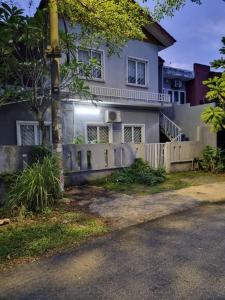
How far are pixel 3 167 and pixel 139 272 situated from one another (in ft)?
16.3

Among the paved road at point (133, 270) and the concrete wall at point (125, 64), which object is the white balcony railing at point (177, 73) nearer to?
the concrete wall at point (125, 64)

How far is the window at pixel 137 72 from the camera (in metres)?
14.5

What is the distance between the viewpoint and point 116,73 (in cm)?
1381

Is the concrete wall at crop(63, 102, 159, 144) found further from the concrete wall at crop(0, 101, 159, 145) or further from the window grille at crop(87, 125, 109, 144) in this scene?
the window grille at crop(87, 125, 109, 144)

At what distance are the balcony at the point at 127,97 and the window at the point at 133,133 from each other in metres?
1.19

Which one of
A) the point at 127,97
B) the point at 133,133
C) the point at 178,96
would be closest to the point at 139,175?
the point at 133,133

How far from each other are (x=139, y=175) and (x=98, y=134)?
3757 mm

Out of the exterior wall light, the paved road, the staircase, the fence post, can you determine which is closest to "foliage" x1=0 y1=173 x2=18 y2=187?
the paved road

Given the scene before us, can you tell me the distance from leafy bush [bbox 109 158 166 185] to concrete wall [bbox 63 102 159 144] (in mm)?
2942

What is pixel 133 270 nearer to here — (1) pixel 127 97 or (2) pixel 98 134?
(2) pixel 98 134

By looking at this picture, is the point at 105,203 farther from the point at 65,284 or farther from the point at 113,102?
the point at 113,102

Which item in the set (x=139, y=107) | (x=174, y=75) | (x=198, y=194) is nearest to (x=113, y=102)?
(x=139, y=107)

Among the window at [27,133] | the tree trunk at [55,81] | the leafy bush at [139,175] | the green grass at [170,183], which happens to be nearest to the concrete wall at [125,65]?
the window at [27,133]

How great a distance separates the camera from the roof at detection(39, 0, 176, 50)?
14.7 metres
